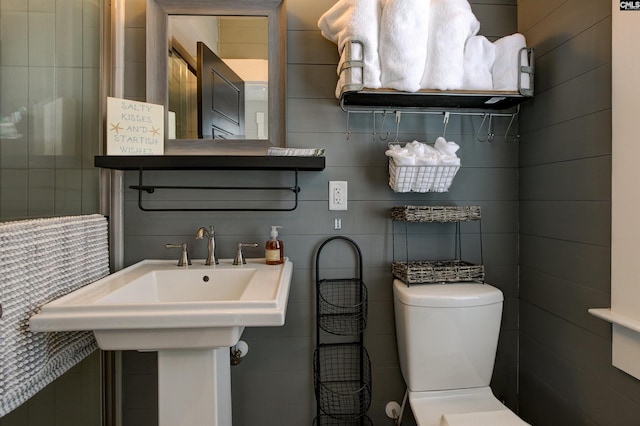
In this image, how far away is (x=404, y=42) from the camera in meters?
1.25

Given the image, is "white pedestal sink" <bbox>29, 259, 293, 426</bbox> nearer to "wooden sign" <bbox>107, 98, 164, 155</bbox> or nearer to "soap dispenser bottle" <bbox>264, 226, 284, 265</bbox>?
"soap dispenser bottle" <bbox>264, 226, 284, 265</bbox>

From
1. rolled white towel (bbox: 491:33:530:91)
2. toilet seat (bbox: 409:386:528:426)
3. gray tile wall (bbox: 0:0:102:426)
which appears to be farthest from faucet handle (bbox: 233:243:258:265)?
rolled white towel (bbox: 491:33:530:91)

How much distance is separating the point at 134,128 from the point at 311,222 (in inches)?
30.0

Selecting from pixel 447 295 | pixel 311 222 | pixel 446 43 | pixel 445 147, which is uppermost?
pixel 446 43

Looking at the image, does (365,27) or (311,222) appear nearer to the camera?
(365,27)

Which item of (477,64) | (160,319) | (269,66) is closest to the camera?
(160,319)

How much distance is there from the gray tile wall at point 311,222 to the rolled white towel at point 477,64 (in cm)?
21

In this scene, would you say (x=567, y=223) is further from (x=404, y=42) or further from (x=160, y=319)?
(x=160, y=319)

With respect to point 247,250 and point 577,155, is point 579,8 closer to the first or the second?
point 577,155

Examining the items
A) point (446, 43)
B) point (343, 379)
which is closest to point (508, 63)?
point (446, 43)

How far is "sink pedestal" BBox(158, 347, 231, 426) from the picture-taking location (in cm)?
99

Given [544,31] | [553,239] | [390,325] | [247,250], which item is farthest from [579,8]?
[247,250]

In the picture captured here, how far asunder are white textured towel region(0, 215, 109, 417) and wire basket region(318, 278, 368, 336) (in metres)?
0.84

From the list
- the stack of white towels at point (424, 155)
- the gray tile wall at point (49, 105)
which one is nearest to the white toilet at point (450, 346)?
the stack of white towels at point (424, 155)
